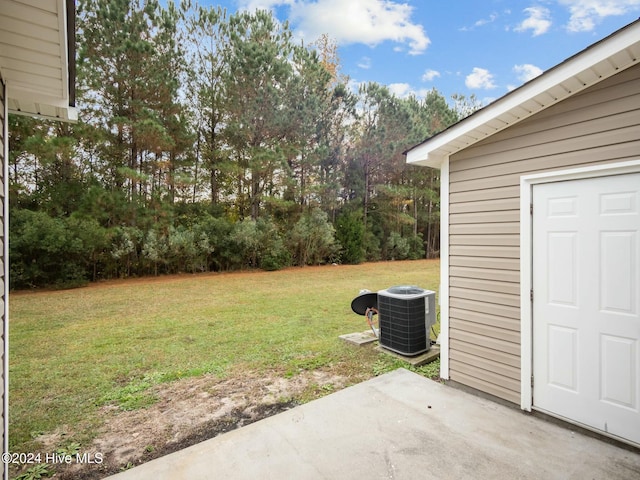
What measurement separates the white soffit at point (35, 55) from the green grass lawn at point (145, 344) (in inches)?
96.8

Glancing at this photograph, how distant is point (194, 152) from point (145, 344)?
35.4 feet

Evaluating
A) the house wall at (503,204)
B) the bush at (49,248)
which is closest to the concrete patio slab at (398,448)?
the house wall at (503,204)

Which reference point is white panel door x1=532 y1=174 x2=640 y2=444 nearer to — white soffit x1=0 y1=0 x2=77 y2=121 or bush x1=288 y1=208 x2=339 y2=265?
white soffit x1=0 y1=0 x2=77 y2=121

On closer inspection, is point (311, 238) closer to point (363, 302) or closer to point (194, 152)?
point (194, 152)

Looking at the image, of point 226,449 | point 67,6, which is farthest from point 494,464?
point 67,6

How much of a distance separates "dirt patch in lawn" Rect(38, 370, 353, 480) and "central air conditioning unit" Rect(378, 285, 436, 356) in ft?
2.97

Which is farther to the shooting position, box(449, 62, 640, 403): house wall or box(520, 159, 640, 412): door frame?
box(520, 159, 640, 412): door frame

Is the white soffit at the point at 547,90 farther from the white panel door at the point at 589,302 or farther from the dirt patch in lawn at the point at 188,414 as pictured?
the dirt patch in lawn at the point at 188,414

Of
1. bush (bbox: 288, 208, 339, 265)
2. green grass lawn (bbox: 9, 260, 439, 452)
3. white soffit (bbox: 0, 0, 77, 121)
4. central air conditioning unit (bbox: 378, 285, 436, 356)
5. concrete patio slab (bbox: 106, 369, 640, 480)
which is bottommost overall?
green grass lawn (bbox: 9, 260, 439, 452)

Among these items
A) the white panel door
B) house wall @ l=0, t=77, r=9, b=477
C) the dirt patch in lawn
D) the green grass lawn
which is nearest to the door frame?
the white panel door

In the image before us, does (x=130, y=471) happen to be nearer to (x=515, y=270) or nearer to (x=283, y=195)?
(x=515, y=270)

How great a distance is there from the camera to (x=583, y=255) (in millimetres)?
2436

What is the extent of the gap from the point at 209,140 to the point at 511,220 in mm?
13674

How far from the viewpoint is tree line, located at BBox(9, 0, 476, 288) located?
9.81 m
